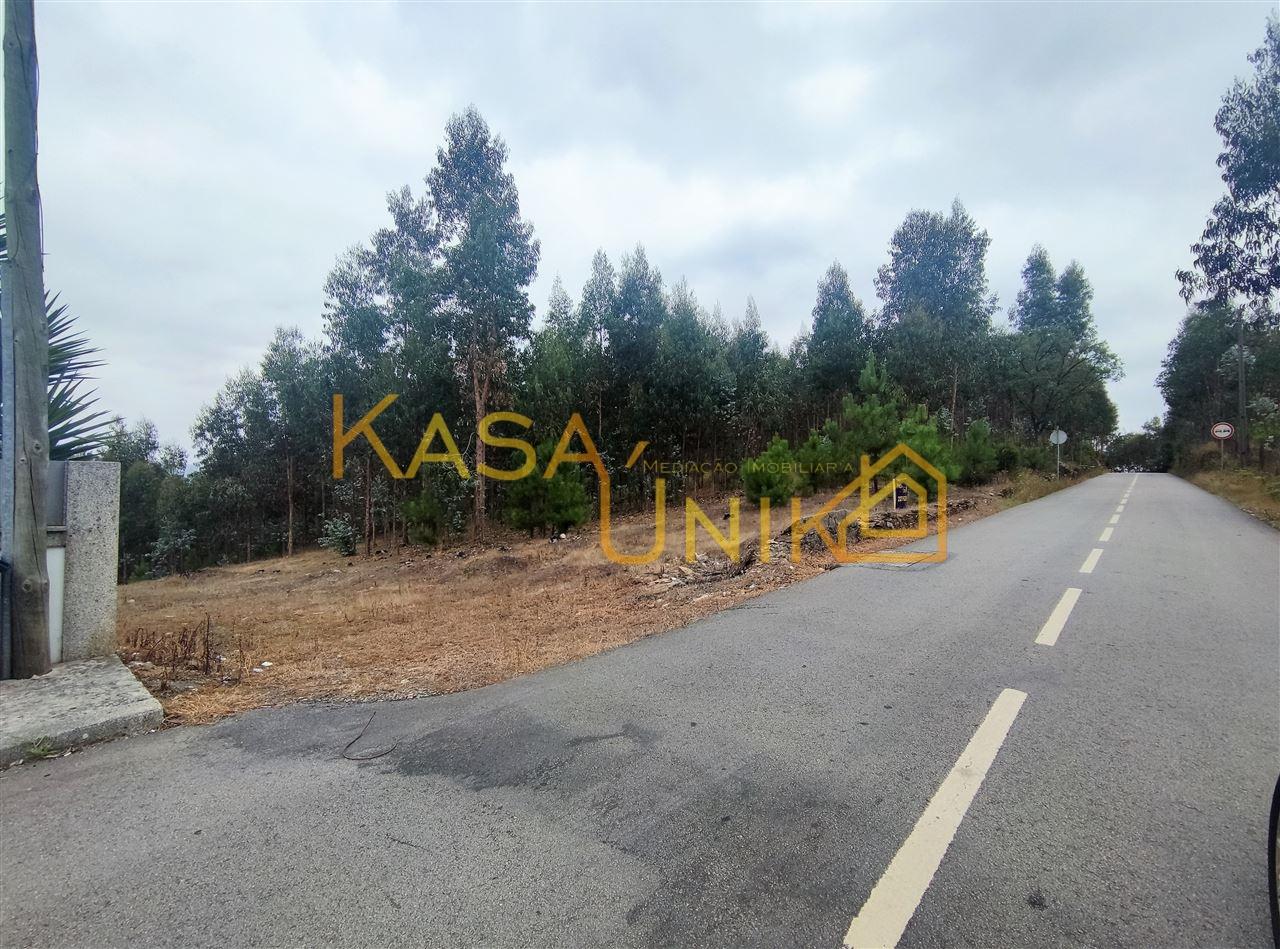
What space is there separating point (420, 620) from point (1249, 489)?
26929 millimetres

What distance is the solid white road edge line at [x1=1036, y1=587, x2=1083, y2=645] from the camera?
475cm

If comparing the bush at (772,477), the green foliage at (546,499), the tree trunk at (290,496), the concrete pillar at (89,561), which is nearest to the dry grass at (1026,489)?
the bush at (772,477)

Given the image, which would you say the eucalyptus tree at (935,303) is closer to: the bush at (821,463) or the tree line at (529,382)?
the tree line at (529,382)

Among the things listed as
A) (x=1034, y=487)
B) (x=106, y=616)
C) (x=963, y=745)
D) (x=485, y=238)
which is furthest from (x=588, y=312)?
(x=963, y=745)

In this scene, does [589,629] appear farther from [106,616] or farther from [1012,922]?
[1012,922]

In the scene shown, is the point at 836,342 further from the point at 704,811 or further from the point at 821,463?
the point at 704,811

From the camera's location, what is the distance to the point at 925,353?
2538cm

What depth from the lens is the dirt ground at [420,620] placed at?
4281 millimetres

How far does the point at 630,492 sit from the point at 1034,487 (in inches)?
620

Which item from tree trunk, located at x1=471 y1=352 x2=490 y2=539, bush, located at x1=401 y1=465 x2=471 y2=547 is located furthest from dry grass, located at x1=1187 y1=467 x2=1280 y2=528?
bush, located at x1=401 y1=465 x2=471 y2=547

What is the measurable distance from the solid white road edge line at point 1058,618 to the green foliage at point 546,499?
12.0m

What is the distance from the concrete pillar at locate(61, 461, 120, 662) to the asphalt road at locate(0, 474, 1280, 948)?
1766mm

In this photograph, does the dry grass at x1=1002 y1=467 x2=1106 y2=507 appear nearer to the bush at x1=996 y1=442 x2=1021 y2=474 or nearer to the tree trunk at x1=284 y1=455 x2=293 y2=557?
the bush at x1=996 y1=442 x2=1021 y2=474

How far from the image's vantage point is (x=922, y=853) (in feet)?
7.04
